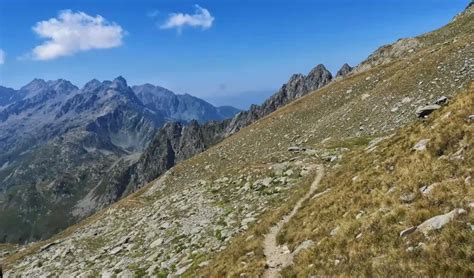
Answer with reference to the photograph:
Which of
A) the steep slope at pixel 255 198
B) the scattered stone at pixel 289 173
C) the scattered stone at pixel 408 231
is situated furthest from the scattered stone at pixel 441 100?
the scattered stone at pixel 408 231

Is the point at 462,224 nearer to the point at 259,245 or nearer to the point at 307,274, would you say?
the point at 307,274

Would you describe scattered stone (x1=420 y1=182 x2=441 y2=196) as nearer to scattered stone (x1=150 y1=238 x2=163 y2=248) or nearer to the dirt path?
the dirt path

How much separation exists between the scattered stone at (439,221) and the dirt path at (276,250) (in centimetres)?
691

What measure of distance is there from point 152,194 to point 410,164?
4985 centimetres

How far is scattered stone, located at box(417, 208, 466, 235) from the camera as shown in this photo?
14.4 meters

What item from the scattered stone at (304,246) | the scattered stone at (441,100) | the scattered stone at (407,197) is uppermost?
the scattered stone at (441,100)

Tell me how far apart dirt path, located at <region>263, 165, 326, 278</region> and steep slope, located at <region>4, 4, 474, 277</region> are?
420mm

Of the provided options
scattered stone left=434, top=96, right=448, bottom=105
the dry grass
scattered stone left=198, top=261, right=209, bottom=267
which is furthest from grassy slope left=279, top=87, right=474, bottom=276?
scattered stone left=434, top=96, right=448, bottom=105

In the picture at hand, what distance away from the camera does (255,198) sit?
116 feet

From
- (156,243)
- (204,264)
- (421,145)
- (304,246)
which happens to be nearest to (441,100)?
(421,145)

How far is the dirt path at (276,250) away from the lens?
65.6 feet

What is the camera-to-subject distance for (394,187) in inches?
786

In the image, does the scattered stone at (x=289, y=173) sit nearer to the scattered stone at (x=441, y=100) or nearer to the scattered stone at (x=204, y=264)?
the scattered stone at (x=441, y=100)

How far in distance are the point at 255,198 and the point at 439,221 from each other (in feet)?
70.5
